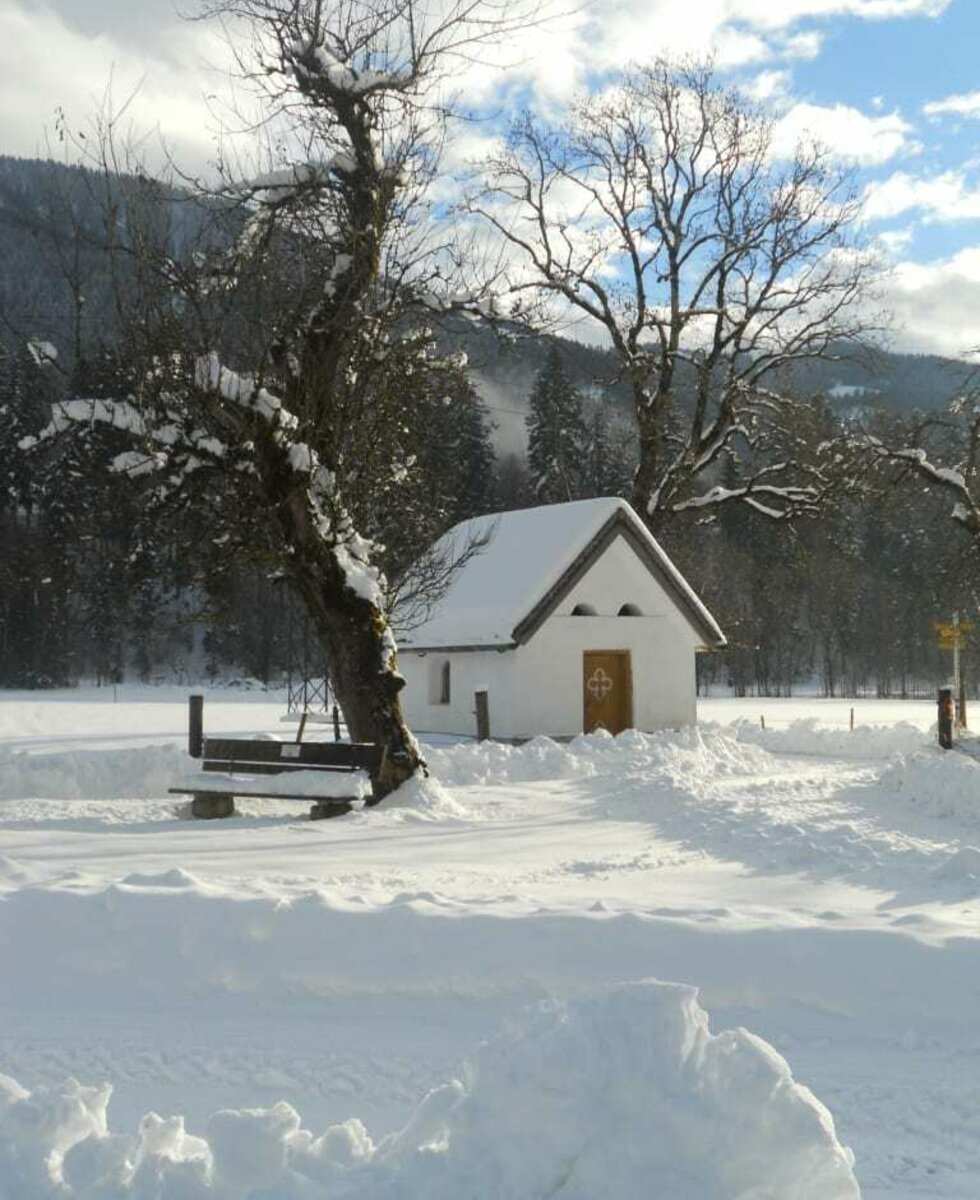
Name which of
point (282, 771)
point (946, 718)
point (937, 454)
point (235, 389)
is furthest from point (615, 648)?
point (235, 389)

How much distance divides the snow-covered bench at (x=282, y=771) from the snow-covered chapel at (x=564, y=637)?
10892 millimetres

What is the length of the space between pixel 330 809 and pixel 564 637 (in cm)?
1348

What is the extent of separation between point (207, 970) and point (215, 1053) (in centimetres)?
104

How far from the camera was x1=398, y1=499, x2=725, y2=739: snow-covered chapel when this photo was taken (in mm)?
25281

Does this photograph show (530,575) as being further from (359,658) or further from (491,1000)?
(491,1000)

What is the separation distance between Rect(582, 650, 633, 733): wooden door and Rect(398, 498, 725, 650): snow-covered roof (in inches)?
80.5

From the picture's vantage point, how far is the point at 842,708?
157ft

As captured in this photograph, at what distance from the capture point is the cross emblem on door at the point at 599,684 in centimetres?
2644

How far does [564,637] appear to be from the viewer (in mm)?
25875

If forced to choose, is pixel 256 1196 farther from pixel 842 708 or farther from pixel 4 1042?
pixel 842 708

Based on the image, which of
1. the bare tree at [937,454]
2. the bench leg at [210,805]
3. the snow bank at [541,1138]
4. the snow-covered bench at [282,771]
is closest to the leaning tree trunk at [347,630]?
→ the snow-covered bench at [282,771]

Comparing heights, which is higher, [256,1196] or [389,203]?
[389,203]

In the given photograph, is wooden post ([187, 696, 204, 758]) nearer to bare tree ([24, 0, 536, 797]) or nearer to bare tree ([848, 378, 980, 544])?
bare tree ([24, 0, 536, 797])

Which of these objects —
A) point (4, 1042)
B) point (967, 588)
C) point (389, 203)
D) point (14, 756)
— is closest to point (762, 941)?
point (4, 1042)
